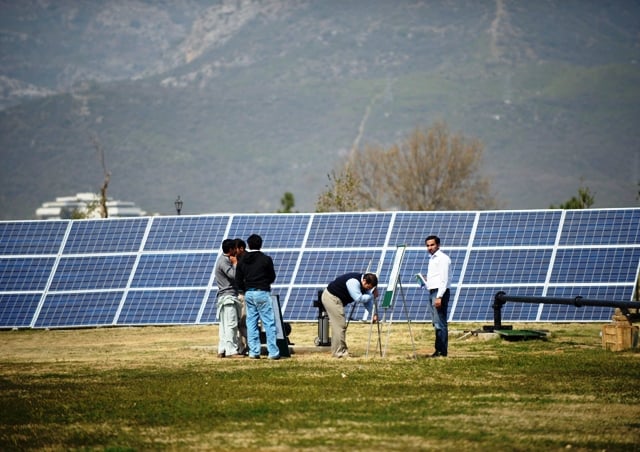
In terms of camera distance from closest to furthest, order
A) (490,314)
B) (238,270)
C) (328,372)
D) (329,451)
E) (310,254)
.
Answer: (329,451)
(328,372)
(238,270)
(490,314)
(310,254)

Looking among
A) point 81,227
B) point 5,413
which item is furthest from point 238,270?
point 81,227

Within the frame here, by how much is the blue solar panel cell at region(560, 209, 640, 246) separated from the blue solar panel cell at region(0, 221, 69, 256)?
14.6 metres

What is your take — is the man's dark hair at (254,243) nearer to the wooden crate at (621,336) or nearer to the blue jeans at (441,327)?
the blue jeans at (441,327)

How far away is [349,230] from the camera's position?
3647cm

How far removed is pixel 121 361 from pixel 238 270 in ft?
9.54

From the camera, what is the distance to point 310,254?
35875mm

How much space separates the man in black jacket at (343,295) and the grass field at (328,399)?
0.65 metres

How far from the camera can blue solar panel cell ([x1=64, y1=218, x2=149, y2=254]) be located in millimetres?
37500

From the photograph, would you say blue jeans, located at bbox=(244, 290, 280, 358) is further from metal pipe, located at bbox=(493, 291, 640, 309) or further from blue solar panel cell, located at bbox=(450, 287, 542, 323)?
blue solar panel cell, located at bbox=(450, 287, 542, 323)

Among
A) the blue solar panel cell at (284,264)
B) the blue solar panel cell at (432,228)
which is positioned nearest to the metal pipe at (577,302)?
the blue solar panel cell at (432,228)

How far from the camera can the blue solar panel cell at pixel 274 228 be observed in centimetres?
3653

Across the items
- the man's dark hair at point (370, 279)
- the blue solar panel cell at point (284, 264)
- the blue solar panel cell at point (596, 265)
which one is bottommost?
the man's dark hair at point (370, 279)

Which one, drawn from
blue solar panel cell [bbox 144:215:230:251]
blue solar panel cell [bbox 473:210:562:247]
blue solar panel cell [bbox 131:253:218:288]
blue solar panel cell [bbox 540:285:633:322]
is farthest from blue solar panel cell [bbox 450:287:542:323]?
blue solar panel cell [bbox 144:215:230:251]

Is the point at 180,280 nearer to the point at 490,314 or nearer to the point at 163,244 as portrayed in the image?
the point at 163,244
